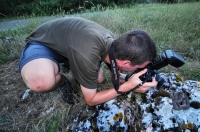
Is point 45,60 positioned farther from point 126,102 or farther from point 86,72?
point 126,102

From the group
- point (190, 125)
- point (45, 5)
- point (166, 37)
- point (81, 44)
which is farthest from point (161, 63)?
point (45, 5)

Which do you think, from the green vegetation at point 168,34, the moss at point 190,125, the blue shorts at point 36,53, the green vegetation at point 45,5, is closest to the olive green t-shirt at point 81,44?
the blue shorts at point 36,53

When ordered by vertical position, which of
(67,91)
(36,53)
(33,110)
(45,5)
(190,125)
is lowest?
(33,110)

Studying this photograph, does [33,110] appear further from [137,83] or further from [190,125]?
[190,125]

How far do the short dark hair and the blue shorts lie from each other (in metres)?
0.86

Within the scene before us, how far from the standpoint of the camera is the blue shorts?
1985 mm

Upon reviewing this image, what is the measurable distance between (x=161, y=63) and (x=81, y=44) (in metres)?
0.78

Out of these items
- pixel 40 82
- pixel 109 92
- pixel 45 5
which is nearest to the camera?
pixel 109 92

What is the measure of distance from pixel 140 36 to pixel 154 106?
2.27 feet

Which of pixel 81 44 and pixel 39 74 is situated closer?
pixel 81 44

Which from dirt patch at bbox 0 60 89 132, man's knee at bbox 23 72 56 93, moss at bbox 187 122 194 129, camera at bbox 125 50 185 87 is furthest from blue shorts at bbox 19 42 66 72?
moss at bbox 187 122 194 129

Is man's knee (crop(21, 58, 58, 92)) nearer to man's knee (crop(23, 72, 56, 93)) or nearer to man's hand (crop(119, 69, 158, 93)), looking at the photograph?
man's knee (crop(23, 72, 56, 93))

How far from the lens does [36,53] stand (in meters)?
2.00

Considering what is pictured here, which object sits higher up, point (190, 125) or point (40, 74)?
point (40, 74)
